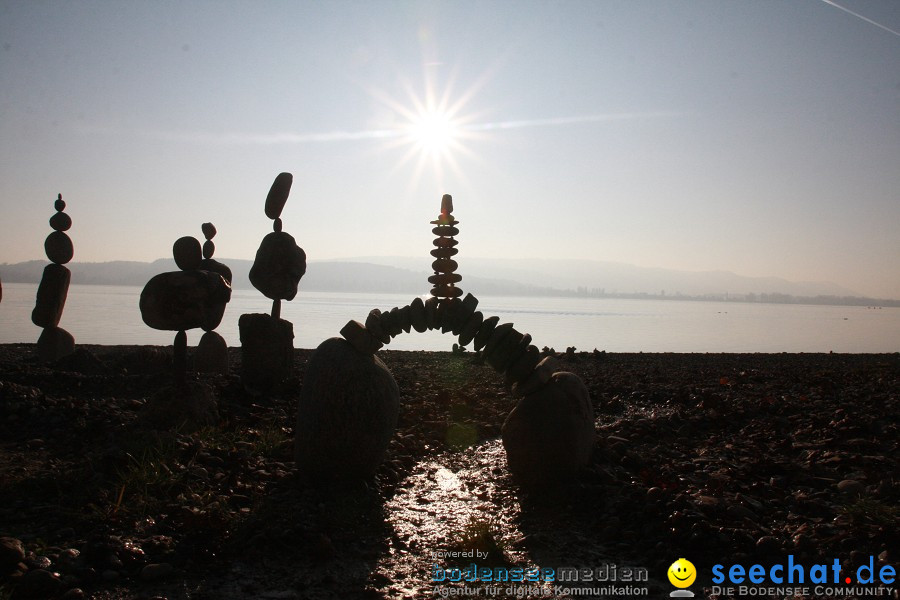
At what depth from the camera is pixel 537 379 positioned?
21.7ft

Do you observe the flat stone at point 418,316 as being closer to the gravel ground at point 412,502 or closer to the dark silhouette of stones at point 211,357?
the gravel ground at point 412,502

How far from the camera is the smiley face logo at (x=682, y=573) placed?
435cm

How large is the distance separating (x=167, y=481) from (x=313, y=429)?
59.5 inches

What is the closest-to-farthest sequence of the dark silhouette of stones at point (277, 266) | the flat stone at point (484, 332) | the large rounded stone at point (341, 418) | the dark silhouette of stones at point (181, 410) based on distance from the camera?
the large rounded stone at point (341, 418) → the flat stone at point (484, 332) → the dark silhouette of stones at point (181, 410) → the dark silhouette of stones at point (277, 266)

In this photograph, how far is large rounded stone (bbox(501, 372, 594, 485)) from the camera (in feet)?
20.6

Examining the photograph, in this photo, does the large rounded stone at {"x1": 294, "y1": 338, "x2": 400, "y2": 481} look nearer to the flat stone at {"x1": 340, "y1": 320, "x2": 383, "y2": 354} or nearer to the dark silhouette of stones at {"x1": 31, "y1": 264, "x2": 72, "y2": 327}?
the flat stone at {"x1": 340, "y1": 320, "x2": 383, "y2": 354}

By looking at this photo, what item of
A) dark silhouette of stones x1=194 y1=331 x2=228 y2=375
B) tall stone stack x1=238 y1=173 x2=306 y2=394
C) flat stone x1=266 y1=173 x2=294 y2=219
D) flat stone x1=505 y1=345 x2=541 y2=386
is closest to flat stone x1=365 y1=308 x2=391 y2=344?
flat stone x1=505 y1=345 x2=541 y2=386

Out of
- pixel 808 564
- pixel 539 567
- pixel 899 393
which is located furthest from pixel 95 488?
pixel 899 393

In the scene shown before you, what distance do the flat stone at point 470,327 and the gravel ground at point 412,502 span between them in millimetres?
1767

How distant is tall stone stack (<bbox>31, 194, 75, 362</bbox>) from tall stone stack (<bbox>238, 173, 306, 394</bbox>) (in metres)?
5.99

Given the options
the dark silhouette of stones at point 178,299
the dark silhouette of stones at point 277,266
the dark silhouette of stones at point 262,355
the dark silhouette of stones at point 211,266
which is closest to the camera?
the dark silhouette of stones at point 178,299

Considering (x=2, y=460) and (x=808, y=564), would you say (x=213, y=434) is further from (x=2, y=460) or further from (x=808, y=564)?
(x=808, y=564)

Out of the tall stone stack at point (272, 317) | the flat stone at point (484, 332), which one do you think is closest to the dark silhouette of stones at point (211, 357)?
the tall stone stack at point (272, 317)

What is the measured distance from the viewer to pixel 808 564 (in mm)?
4430
